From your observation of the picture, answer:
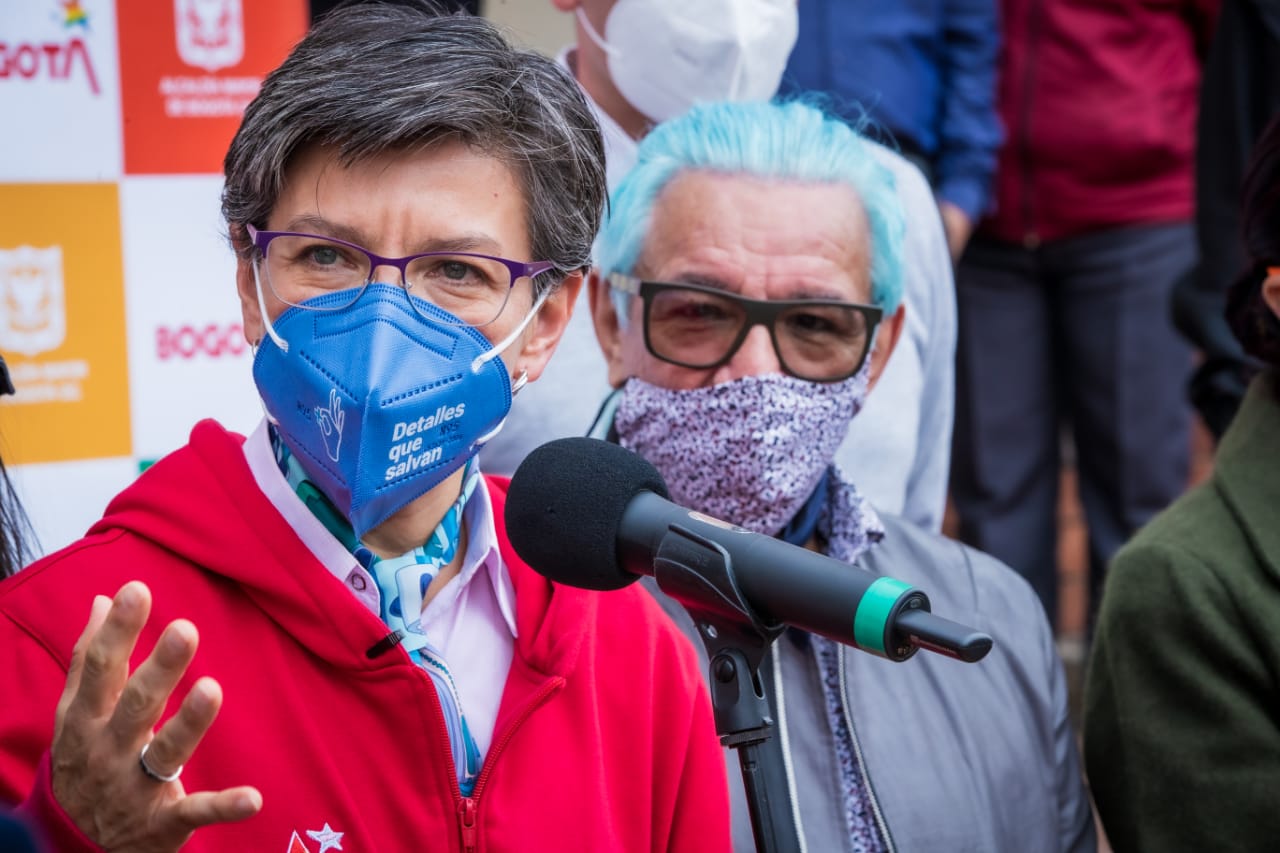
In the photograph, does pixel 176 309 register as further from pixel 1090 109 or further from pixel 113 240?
pixel 1090 109

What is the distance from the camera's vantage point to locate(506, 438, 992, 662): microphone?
1402mm

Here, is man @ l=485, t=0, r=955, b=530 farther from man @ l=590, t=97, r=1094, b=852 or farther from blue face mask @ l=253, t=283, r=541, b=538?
blue face mask @ l=253, t=283, r=541, b=538

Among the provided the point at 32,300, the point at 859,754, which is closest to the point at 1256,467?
the point at 859,754

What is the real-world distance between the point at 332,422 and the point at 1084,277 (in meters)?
3.75

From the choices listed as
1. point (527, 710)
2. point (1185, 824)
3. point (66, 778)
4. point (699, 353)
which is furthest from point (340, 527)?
point (1185, 824)

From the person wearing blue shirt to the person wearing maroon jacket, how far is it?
0.21 meters

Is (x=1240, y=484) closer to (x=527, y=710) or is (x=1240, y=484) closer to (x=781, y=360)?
(x=781, y=360)

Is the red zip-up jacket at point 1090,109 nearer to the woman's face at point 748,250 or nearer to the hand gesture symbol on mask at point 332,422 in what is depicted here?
the woman's face at point 748,250

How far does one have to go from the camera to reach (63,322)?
2791mm

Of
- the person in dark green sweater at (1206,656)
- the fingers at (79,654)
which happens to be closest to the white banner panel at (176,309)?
the fingers at (79,654)

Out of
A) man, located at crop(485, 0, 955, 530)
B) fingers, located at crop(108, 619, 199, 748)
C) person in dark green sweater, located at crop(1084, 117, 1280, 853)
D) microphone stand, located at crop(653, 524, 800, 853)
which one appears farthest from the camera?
man, located at crop(485, 0, 955, 530)

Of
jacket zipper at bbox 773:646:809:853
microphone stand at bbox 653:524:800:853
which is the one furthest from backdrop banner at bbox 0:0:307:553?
microphone stand at bbox 653:524:800:853

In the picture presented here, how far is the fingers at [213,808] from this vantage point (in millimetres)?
1414

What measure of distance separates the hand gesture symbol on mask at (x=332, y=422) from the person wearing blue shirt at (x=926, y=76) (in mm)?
2754
